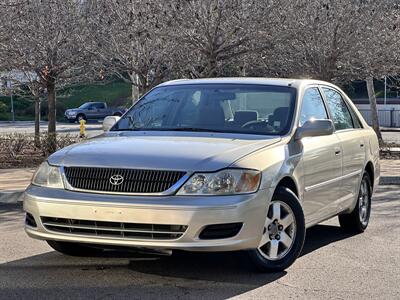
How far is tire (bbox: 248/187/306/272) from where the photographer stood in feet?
20.1

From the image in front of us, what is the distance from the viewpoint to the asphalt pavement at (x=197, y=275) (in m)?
5.64

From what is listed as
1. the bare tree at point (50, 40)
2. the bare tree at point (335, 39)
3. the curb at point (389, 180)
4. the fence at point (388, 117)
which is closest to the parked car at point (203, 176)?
the curb at point (389, 180)

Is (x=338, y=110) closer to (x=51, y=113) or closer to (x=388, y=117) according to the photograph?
(x=51, y=113)

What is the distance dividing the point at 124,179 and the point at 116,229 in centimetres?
40

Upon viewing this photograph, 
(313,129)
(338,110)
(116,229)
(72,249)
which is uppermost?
(338,110)

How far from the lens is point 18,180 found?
12.8 meters

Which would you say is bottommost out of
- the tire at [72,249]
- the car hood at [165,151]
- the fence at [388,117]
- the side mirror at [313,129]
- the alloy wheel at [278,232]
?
the tire at [72,249]

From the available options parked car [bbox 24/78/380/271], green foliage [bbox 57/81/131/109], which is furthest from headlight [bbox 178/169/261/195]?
green foliage [bbox 57/81/131/109]

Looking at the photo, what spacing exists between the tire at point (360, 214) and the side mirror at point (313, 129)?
1.69m

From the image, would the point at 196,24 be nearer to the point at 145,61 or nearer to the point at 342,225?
the point at 145,61

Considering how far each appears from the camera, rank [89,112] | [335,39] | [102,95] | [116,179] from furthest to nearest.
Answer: [102,95]
[89,112]
[335,39]
[116,179]

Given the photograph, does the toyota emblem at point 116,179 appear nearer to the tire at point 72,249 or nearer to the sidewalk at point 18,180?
the tire at point 72,249

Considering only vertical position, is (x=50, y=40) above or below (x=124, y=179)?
above

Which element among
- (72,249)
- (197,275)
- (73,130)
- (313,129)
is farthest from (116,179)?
(73,130)
